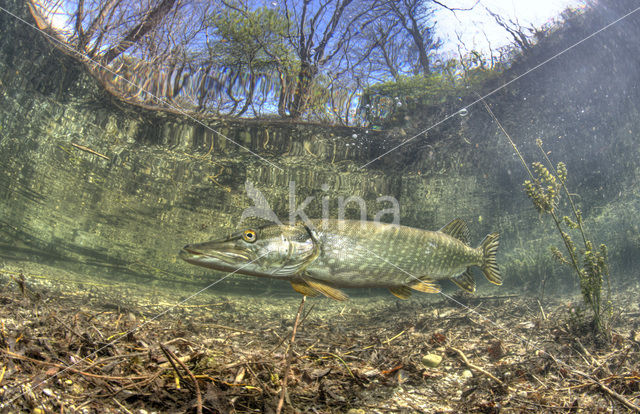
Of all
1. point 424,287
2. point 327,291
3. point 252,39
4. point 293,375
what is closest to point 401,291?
point 424,287

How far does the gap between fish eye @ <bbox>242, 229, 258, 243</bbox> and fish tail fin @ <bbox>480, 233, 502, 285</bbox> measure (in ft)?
11.4

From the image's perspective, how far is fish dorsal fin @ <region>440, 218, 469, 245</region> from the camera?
444 centimetres

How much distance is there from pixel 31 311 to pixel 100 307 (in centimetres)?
158

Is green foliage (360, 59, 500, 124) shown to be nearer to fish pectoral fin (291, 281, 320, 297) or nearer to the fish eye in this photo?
the fish eye

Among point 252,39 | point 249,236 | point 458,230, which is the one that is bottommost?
point 249,236

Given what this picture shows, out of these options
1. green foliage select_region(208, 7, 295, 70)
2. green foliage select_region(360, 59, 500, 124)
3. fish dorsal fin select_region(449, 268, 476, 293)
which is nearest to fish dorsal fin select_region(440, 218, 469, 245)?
fish dorsal fin select_region(449, 268, 476, 293)

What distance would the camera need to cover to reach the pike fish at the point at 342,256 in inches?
110

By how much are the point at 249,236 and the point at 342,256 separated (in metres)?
1.07

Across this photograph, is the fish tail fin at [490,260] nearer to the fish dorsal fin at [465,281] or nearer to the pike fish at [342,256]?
the pike fish at [342,256]

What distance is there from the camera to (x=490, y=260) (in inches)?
172

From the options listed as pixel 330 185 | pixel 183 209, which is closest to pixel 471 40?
pixel 330 185

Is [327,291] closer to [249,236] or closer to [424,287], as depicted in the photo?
[249,236]

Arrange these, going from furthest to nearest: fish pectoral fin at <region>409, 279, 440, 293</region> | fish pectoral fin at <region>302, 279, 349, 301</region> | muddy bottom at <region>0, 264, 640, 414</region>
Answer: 1. fish pectoral fin at <region>409, 279, 440, 293</region>
2. fish pectoral fin at <region>302, 279, 349, 301</region>
3. muddy bottom at <region>0, 264, 640, 414</region>

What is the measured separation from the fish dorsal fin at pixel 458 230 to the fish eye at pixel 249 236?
A: 9.80 feet
